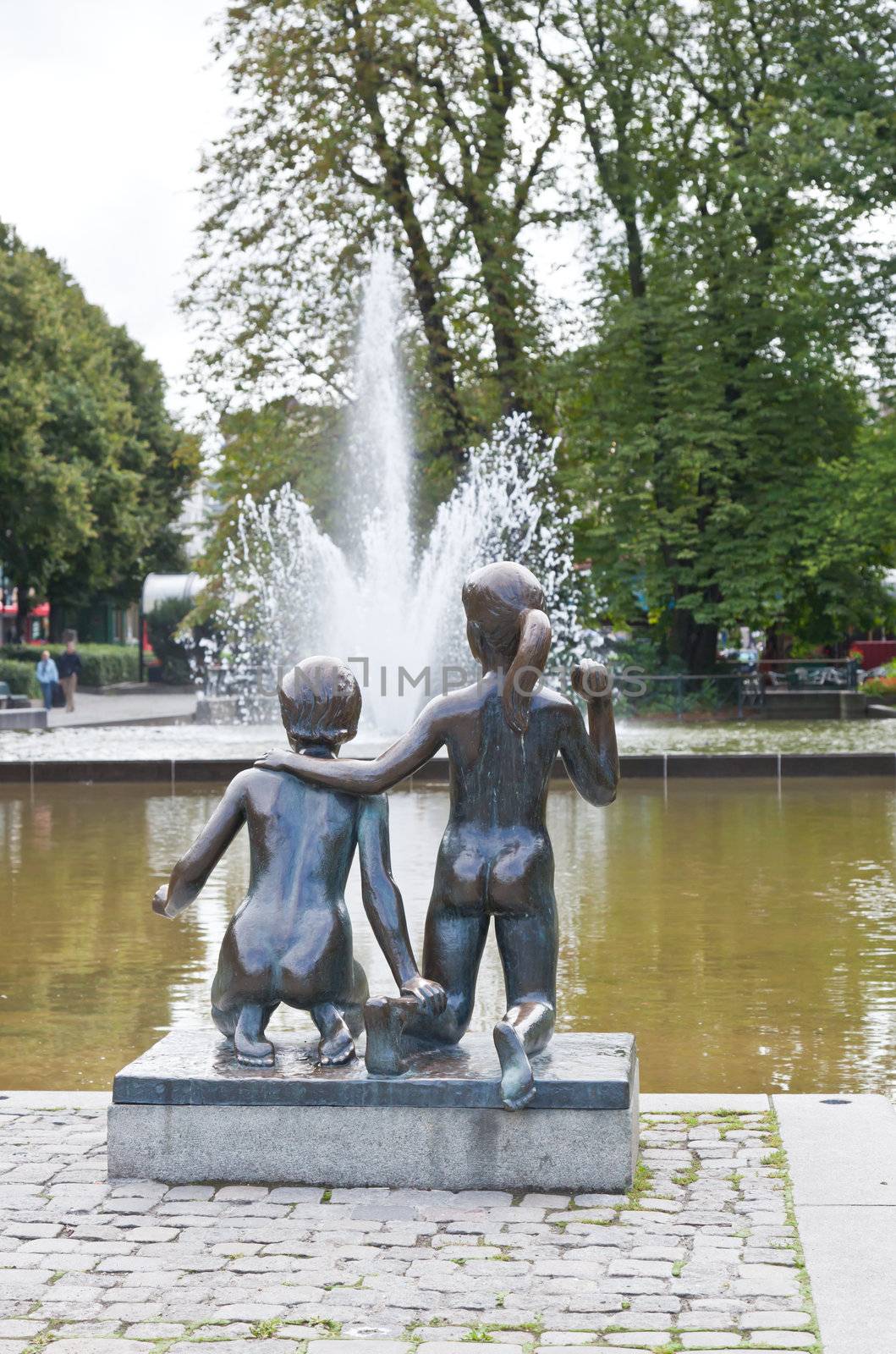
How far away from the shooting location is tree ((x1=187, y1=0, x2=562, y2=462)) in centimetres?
3306

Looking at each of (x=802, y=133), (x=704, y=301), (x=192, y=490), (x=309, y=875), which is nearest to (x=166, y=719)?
(x=704, y=301)

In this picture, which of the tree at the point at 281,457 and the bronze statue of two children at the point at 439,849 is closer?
the bronze statue of two children at the point at 439,849

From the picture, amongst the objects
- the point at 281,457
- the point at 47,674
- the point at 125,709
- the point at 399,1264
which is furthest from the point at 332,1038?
the point at 125,709

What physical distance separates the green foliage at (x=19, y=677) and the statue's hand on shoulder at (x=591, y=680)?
38.2m

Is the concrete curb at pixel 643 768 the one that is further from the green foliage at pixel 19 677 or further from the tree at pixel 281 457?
the green foliage at pixel 19 677

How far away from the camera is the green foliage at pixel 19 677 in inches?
1676

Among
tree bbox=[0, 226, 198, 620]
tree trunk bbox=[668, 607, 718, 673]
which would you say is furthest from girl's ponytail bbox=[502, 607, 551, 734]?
tree bbox=[0, 226, 198, 620]

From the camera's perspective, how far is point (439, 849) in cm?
536

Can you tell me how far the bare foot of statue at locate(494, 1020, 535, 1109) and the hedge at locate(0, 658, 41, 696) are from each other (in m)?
38.6

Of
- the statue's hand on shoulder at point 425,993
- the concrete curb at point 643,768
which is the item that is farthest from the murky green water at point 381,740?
the statue's hand on shoulder at point 425,993

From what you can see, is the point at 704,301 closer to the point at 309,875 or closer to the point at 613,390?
the point at 613,390

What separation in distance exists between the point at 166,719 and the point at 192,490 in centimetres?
2066

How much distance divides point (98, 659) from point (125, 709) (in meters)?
13.8

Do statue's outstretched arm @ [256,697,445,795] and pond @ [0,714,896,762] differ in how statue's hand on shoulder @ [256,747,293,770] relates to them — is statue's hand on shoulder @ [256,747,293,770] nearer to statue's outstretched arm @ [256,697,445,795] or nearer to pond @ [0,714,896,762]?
statue's outstretched arm @ [256,697,445,795]
